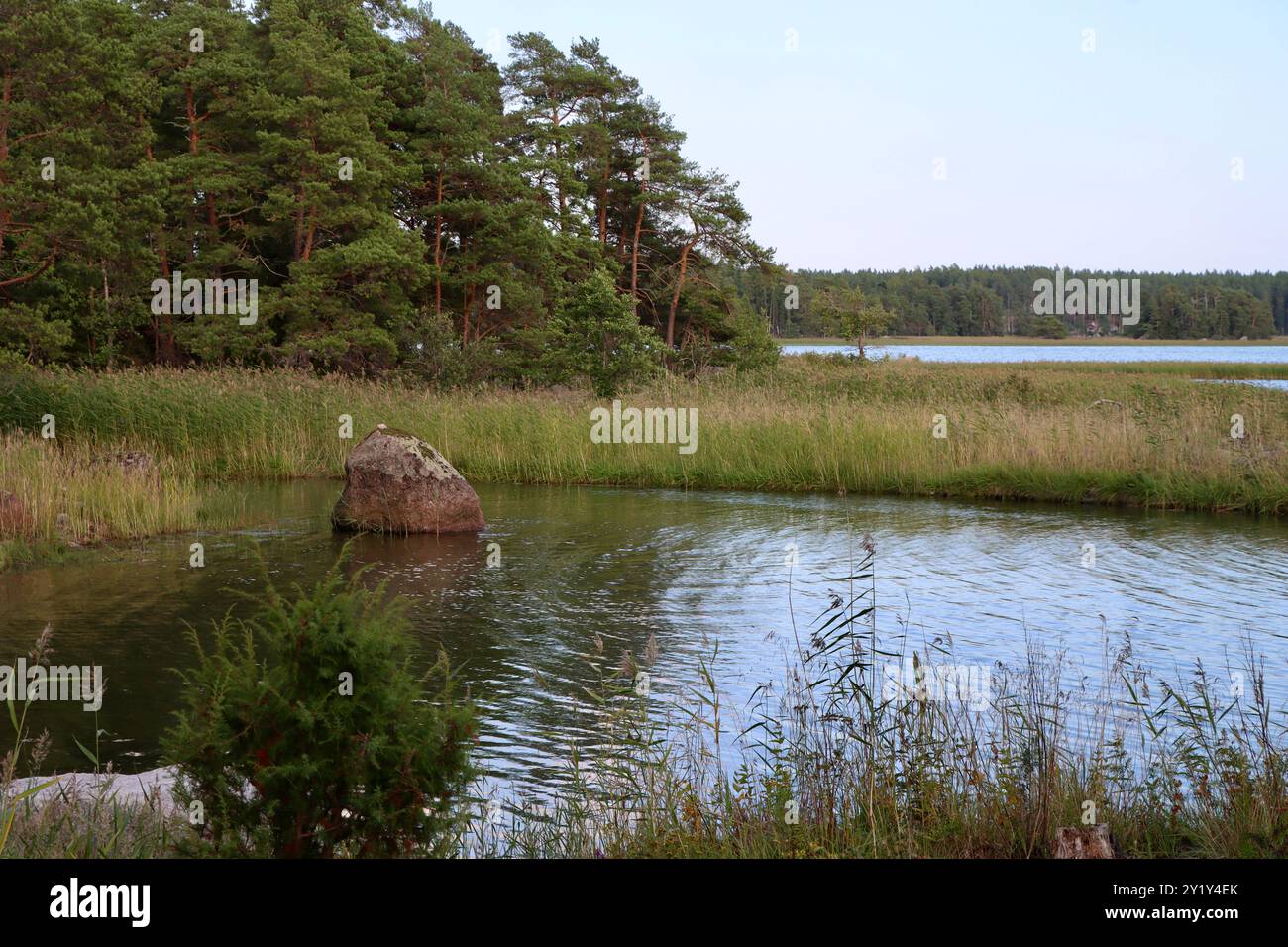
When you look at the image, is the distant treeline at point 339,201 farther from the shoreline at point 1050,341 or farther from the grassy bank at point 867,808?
the shoreline at point 1050,341

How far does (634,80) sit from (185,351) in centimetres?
1721

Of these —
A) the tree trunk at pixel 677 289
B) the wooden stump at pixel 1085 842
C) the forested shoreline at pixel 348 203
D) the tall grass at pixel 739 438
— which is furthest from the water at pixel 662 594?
the tree trunk at pixel 677 289

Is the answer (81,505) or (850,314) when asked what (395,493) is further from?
(850,314)

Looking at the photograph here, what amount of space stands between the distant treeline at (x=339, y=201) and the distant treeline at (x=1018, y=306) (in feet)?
178

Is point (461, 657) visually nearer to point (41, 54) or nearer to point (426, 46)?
point (41, 54)

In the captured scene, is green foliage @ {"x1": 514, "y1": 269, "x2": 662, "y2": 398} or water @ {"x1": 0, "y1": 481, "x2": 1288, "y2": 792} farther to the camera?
green foliage @ {"x1": 514, "y1": 269, "x2": 662, "y2": 398}

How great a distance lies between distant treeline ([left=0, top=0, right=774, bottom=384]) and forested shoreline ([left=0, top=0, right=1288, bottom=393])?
0.31 feet

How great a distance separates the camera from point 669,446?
65.7ft

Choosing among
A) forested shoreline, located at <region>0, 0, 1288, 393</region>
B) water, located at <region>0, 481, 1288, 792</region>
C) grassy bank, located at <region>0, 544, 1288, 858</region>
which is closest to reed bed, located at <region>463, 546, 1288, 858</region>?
grassy bank, located at <region>0, 544, 1288, 858</region>

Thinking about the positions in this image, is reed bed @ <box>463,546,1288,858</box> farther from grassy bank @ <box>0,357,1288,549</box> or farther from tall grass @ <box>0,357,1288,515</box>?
tall grass @ <box>0,357,1288,515</box>

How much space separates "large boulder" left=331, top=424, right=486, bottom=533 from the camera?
13906 mm

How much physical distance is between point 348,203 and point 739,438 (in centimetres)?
1815

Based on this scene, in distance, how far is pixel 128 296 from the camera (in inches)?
1278

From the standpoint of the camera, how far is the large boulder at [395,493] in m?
13.9
